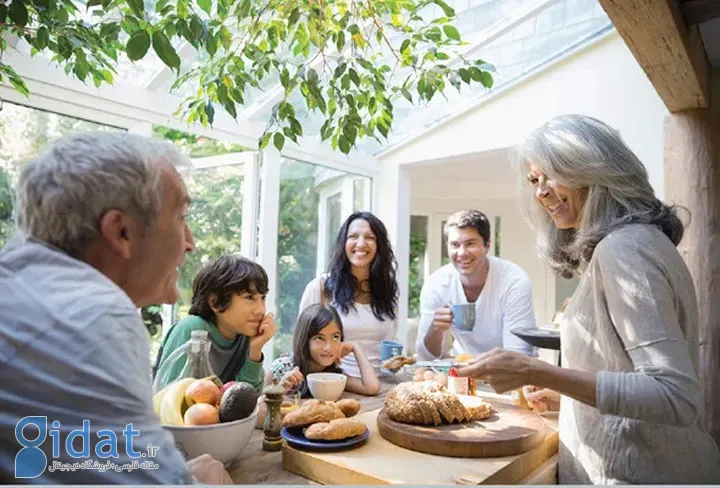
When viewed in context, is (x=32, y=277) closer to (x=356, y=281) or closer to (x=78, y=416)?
(x=78, y=416)

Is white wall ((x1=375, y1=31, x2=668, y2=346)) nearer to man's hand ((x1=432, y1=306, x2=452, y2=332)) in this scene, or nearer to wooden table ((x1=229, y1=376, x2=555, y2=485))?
man's hand ((x1=432, y1=306, x2=452, y2=332))

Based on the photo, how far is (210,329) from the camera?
51.4 inches

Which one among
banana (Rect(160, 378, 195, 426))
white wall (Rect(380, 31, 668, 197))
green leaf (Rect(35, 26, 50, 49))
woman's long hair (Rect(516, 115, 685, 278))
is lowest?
banana (Rect(160, 378, 195, 426))

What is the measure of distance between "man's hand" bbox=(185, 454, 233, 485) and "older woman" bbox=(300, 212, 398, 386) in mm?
1318

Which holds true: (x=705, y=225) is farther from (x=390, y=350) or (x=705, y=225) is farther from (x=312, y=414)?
(x=312, y=414)

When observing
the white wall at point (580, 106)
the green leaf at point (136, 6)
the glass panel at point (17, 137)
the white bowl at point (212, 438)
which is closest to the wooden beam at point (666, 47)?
the white wall at point (580, 106)

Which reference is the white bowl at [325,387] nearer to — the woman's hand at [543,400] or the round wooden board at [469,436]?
the round wooden board at [469,436]

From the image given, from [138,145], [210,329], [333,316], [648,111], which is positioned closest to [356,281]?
[333,316]

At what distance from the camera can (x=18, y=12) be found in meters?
0.95

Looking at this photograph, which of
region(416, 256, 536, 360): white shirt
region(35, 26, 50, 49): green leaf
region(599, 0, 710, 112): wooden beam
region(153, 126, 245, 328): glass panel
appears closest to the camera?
region(35, 26, 50, 49): green leaf

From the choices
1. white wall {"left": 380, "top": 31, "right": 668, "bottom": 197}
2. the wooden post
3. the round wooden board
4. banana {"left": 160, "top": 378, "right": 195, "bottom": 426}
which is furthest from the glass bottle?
white wall {"left": 380, "top": 31, "right": 668, "bottom": 197}

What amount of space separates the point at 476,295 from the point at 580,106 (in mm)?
1630

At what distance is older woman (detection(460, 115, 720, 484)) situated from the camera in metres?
0.82

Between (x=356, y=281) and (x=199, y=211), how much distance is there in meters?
1.48
